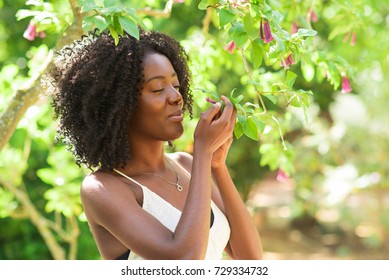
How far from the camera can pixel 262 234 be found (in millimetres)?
10680

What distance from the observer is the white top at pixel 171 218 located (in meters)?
2.06

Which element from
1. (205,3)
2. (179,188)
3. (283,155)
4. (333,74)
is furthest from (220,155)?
(283,155)

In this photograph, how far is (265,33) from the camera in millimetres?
2057

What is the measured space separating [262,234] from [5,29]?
16.7ft

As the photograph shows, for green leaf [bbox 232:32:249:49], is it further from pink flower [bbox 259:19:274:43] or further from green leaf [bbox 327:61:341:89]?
green leaf [bbox 327:61:341:89]

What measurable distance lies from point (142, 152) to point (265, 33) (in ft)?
1.81

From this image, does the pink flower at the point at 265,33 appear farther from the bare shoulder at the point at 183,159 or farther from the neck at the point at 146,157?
the bare shoulder at the point at 183,159

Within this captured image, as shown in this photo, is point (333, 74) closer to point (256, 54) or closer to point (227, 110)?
point (256, 54)

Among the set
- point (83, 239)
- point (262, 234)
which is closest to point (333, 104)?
point (262, 234)

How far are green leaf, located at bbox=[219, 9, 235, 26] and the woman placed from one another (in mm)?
239

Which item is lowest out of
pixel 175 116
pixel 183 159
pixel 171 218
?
pixel 183 159

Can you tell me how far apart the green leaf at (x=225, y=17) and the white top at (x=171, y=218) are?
0.56 meters

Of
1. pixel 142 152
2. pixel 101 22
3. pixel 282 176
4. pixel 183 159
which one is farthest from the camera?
pixel 282 176
